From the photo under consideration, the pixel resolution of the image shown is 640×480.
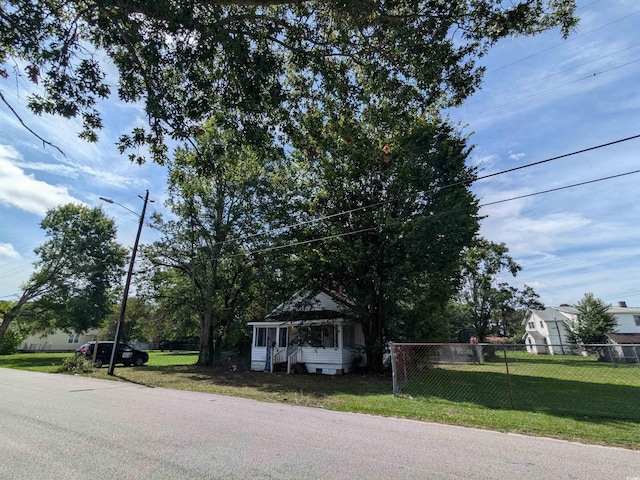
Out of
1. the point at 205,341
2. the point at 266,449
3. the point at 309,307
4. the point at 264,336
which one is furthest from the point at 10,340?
the point at 266,449

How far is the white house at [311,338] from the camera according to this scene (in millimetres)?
17750

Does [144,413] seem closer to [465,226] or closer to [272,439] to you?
[272,439]

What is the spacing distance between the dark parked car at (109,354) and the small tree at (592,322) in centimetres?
3683

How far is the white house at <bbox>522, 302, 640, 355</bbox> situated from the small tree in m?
4.40

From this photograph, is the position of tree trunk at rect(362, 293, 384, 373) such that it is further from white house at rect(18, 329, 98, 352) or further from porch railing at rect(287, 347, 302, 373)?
white house at rect(18, 329, 98, 352)

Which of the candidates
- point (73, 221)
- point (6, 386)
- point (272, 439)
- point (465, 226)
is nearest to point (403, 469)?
point (272, 439)

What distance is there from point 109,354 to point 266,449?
20.2 meters

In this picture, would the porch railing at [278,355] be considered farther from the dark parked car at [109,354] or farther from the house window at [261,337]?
the dark parked car at [109,354]

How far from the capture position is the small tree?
103ft

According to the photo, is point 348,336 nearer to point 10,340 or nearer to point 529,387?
point 529,387

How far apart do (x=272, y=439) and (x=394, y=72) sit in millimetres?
7494

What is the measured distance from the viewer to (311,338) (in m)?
17.6

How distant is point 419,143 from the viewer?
15695 mm

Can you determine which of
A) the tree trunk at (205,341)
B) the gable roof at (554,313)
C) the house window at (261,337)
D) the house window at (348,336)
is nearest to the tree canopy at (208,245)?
the tree trunk at (205,341)
